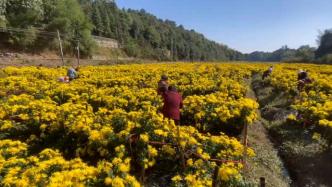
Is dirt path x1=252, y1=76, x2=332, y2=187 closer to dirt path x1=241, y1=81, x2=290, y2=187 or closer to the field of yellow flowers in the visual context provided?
dirt path x1=241, y1=81, x2=290, y2=187

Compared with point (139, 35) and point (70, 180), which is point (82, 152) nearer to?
point (70, 180)

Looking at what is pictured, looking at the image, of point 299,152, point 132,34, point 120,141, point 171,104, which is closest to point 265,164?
point 299,152

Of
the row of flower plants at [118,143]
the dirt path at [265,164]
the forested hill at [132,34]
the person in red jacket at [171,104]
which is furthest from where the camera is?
the forested hill at [132,34]

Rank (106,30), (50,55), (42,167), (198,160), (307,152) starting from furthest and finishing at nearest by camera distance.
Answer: (106,30) < (50,55) < (307,152) < (198,160) < (42,167)

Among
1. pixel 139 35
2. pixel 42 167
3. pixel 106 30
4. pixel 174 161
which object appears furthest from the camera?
pixel 139 35

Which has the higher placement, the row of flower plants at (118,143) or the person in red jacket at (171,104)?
the person in red jacket at (171,104)

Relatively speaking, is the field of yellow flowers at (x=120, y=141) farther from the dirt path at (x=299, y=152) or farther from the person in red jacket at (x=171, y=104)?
the dirt path at (x=299, y=152)

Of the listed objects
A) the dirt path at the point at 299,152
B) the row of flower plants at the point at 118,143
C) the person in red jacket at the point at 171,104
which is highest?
the person in red jacket at the point at 171,104

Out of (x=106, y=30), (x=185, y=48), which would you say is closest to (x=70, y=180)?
(x=106, y=30)

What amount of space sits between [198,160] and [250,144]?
13.9ft

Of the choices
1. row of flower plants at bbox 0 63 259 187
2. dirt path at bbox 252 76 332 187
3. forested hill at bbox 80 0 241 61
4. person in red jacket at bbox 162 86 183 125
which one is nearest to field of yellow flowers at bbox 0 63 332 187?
row of flower plants at bbox 0 63 259 187

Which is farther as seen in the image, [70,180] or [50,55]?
[50,55]

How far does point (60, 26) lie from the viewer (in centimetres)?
5141

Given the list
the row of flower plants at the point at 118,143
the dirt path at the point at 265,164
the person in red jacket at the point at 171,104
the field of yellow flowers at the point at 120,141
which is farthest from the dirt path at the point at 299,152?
the person in red jacket at the point at 171,104
